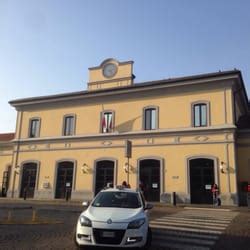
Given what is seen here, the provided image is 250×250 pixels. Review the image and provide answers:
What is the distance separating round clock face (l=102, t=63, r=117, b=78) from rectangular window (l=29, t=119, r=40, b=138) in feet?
28.8

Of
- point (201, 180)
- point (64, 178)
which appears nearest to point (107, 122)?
point (64, 178)

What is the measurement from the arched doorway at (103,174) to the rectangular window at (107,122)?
293 cm

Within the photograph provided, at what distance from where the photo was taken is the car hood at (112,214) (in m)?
7.46

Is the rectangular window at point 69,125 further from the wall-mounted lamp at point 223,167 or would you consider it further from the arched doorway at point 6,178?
the wall-mounted lamp at point 223,167

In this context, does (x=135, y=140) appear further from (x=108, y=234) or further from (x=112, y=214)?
(x=108, y=234)

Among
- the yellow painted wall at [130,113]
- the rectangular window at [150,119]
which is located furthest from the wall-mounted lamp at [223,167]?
the rectangular window at [150,119]

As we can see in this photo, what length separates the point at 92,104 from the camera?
29.2 metres

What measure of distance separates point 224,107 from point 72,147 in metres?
14.2

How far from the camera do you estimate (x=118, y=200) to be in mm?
9055

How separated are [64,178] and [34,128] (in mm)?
6656

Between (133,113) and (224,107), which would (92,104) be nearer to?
(133,113)

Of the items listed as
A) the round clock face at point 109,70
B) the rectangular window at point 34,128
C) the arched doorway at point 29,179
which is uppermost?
the round clock face at point 109,70

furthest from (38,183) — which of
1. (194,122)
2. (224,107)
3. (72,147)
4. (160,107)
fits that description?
(224,107)

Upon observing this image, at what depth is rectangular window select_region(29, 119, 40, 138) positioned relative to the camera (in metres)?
31.1
